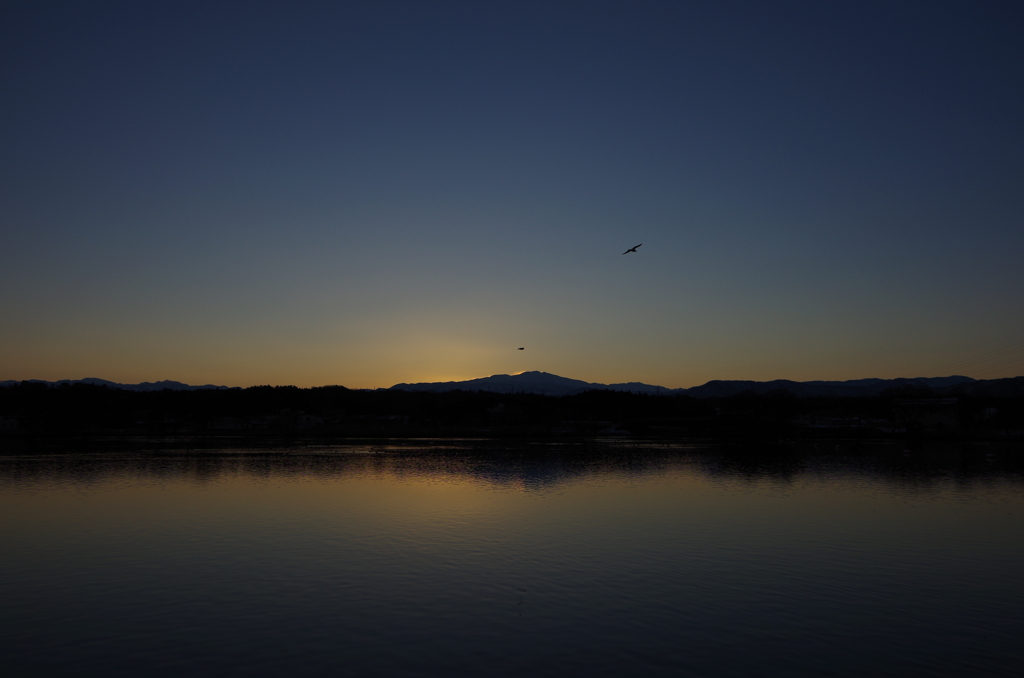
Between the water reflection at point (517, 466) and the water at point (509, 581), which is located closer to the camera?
the water at point (509, 581)

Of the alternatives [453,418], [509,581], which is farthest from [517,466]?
[453,418]

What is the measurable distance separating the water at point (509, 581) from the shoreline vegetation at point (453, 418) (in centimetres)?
7284

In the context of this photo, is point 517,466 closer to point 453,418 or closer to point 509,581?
point 509,581

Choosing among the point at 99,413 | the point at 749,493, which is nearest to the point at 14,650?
the point at 749,493

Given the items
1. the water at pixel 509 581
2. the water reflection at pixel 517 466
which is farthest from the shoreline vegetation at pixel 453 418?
the water at pixel 509 581

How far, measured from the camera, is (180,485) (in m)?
40.5

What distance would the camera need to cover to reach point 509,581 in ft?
58.3

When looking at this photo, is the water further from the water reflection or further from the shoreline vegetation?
the shoreline vegetation

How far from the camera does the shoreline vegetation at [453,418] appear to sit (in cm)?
11712

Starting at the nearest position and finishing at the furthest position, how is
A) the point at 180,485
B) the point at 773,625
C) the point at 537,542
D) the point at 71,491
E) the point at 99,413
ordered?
the point at 773,625 < the point at 537,542 < the point at 71,491 < the point at 180,485 < the point at 99,413

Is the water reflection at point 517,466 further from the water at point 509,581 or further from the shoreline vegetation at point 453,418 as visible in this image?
the shoreline vegetation at point 453,418

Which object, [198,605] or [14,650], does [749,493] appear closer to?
[198,605]

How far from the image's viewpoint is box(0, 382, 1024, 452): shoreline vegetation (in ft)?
384

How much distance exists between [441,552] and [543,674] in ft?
35.8
